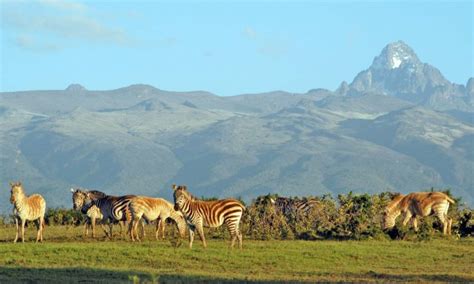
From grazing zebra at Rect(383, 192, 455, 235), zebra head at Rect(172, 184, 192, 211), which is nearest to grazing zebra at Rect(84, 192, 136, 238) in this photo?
zebra head at Rect(172, 184, 192, 211)

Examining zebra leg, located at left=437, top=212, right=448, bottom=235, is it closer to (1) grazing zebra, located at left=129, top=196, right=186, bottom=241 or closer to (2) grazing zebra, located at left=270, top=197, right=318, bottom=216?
(2) grazing zebra, located at left=270, top=197, right=318, bottom=216

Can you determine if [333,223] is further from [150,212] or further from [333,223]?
[150,212]

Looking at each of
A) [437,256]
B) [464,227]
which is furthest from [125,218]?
[464,227]

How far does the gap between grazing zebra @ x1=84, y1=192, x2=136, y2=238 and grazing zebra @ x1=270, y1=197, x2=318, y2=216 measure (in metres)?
6.23

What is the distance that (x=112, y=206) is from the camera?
122ft

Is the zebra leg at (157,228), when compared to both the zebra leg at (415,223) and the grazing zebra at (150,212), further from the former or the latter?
the zebra leg at (415,223)

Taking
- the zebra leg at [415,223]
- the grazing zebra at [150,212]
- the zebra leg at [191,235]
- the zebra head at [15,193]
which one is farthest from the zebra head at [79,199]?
the zebra leg at [415,223]

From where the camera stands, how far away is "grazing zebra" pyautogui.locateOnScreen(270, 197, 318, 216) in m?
40.4

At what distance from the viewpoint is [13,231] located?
4122 centimetres

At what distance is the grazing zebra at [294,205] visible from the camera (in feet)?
133

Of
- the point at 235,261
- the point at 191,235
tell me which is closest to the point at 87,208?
the point at 191,235

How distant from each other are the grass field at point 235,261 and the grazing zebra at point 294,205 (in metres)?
4.05

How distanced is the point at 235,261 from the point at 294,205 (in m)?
10.5

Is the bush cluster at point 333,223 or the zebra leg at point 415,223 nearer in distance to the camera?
the bush cluster at point 333,223
